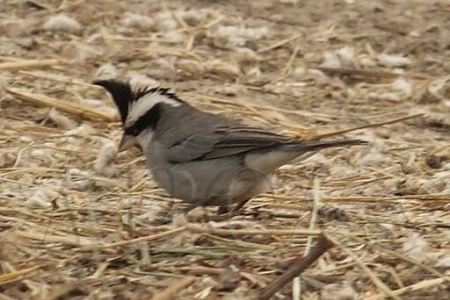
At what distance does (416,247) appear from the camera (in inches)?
156

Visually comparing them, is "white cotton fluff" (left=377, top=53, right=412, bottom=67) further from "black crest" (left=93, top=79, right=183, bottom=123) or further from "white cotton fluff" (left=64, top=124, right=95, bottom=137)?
"black crest" (left=93, top=79, right=183, bottom=123)

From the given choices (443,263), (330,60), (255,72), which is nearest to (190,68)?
(255,72)

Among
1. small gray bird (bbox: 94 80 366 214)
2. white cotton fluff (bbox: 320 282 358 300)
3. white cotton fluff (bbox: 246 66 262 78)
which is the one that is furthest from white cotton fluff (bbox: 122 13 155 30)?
white cotton fluff (bbox: 320 282 358 300)

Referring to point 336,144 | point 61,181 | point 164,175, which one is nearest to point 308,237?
point 336,144

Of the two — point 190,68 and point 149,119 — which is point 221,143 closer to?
point 149,119

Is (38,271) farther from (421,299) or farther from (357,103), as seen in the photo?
(357,103)

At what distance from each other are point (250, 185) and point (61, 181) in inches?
32.4

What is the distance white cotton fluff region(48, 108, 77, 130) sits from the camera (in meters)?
5.71

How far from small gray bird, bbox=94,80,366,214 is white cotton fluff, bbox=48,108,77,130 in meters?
1.07

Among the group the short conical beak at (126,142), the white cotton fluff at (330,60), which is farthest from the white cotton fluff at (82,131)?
the white cotton fluff at (330,60)

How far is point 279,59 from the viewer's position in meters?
7.01

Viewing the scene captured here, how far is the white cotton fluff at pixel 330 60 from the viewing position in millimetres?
6889

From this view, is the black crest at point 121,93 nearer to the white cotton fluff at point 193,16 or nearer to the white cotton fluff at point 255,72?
the white cotton fluff at point 255,72

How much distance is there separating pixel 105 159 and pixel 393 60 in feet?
7.96
